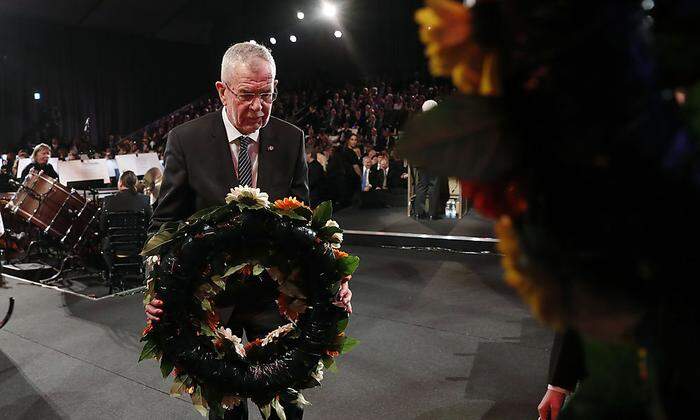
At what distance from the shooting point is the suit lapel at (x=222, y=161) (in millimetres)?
1990

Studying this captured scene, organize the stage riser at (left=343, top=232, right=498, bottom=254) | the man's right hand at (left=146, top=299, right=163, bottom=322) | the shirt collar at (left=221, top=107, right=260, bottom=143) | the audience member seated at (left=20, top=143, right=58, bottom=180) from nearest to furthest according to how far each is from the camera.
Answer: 1. the man's right hand at (left=146, top=299, right=163, bottom=322)
2. the shirt collar at (left=221, top=107, right=260, bottom=143)
3. the stage riser at (left=343, top=232, right=498, bottom=254)
4. the audience member seated at (left=20, top=143, right=58, bottom=180)

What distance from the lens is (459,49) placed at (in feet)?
1.56

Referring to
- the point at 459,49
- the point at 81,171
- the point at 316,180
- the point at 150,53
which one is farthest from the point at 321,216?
the point at 150,53

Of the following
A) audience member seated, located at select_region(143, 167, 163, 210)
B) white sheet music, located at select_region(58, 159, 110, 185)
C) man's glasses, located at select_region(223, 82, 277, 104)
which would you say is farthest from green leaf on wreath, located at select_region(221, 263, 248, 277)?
white sheet music, located at select_region(58, 159, 110, 185)

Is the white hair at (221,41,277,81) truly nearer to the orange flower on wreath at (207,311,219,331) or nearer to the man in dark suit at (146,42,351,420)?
the man in dark suit at (146,42,351,420)

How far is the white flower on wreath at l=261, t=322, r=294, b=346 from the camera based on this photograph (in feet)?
6.47

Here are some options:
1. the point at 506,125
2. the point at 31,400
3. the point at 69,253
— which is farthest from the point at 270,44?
the point at 506,125

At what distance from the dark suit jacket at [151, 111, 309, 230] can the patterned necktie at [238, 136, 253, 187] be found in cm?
Answer: 3

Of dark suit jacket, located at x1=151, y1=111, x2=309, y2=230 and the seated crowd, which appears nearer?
dark suit jacket, located at x1=151, y1=111, x2=309, y2=230

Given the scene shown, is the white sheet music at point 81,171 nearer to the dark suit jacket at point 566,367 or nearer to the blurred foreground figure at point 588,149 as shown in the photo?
the dark suit jacket at point 566,367

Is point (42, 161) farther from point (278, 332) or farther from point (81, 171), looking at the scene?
point (278, 332)

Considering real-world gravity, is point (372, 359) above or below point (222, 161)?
below

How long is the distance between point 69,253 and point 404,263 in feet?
12.3

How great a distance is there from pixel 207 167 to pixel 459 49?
162 centimetres
